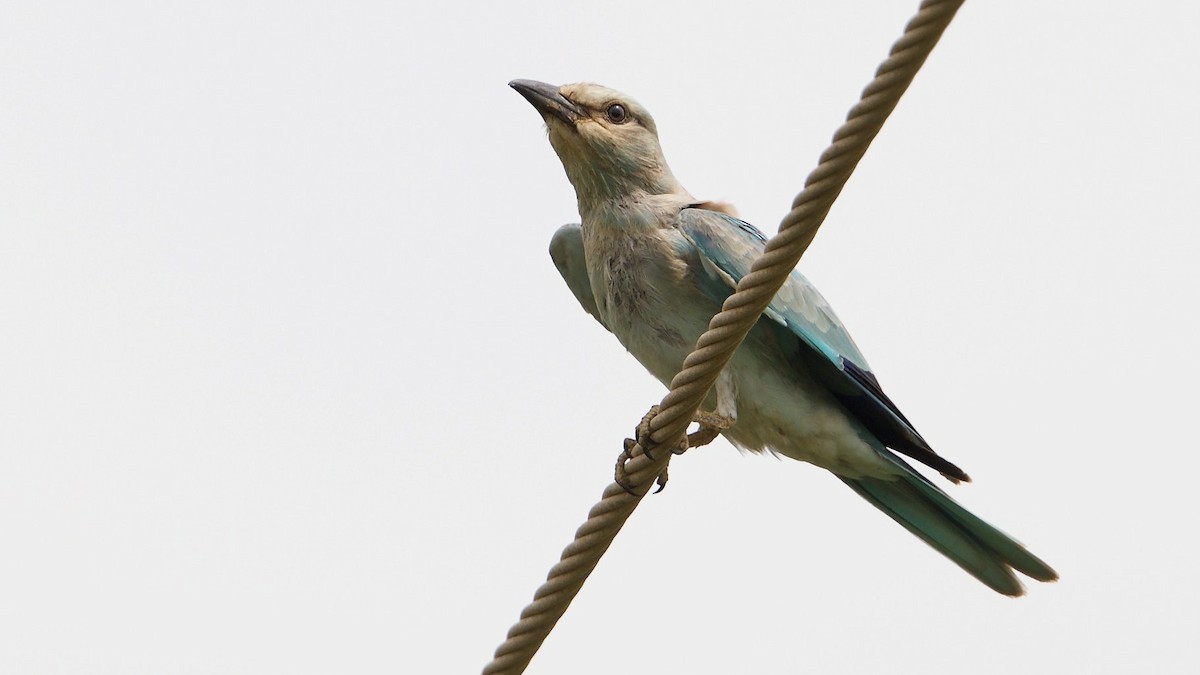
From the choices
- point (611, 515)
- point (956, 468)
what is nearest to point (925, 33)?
point (611, 515)

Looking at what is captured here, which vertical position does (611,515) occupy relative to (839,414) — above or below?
below

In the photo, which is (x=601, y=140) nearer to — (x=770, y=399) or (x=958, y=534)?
(x=770, y=399)

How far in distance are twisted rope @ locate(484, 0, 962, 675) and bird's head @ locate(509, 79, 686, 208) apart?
1.87 m

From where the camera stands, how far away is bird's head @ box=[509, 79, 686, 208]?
18.6 feet

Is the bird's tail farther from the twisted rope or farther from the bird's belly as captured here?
the twisted rope

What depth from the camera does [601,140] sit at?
5.74m

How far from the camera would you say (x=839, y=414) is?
539cm

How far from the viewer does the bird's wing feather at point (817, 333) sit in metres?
5.09

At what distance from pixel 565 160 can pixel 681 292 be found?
96 centimetres

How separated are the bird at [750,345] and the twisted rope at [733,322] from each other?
1.20 m

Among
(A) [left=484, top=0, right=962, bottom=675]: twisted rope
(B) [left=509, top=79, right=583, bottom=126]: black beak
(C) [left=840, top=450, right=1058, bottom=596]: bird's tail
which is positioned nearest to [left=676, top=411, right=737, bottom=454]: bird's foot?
(C) [left=840, top=450, right=1058, bottom=596]: bird's tail

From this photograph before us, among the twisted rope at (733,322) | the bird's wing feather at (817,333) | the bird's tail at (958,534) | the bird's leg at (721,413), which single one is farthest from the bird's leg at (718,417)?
the twisted rope at (733,322)

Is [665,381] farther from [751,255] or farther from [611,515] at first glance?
[611,515]

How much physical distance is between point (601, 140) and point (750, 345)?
108cm
